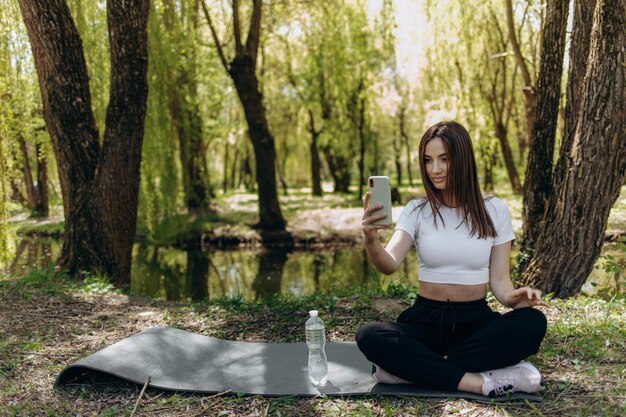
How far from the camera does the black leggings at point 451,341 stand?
285 centimetres

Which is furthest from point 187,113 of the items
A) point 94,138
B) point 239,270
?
point 94,138

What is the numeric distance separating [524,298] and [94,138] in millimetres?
5215

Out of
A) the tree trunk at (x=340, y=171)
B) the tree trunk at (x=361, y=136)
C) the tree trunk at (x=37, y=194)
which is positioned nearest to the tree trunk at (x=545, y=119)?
the tree trunk at (x=361, y=136)

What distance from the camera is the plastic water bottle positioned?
10.3 ft

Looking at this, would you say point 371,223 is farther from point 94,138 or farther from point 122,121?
point 94,138

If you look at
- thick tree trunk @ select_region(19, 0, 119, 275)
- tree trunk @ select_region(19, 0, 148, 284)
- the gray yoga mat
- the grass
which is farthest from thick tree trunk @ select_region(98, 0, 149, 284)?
the gray yoga mat

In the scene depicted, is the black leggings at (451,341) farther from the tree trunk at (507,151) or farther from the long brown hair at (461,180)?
the tree trunk at (507,151)

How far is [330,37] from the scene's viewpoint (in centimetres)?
1820

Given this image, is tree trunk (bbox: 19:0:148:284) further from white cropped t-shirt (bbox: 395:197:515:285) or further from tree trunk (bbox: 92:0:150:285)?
white cropped t-shirt (bbox: 395:197:515:285)

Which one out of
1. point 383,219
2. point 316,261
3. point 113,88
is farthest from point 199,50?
point 383,219

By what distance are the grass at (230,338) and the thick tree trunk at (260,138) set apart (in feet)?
23.5

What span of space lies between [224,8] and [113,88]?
34.4ft

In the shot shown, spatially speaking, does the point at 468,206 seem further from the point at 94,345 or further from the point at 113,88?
the point at 113,88

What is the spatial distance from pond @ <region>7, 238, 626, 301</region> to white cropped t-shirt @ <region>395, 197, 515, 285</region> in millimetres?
4456
